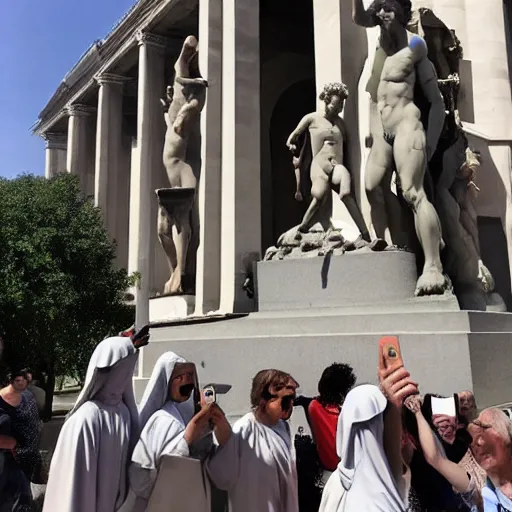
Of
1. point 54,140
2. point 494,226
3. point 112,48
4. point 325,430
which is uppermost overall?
point 112,48

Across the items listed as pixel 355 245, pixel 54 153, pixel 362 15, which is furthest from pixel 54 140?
pixel 355 245

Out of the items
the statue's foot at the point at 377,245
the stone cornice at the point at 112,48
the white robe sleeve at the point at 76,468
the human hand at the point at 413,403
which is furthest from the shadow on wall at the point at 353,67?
the stone cornice at the point at 112,48

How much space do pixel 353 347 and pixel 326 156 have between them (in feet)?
12.0

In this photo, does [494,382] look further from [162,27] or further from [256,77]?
[162,27]

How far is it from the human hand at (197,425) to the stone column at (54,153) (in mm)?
36696

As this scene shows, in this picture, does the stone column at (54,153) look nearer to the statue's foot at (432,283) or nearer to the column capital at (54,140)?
the column capital at (54,140)

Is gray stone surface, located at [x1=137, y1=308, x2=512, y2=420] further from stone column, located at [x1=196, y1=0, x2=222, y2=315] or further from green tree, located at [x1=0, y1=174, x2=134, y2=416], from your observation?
green tree, located at [x1=0, y1=174, x2=134, y2=416]

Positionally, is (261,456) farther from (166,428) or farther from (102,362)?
(102,362)

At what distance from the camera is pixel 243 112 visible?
54.0 ft

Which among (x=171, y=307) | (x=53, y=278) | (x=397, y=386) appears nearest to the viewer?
(x=397, y=386)

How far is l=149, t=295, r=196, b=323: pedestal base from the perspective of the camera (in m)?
16.7

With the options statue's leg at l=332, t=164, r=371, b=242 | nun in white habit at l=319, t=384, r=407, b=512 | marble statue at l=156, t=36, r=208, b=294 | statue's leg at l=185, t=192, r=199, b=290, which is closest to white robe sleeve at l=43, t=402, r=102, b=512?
nun in white habit at l=319, t=384, r=407, b=512

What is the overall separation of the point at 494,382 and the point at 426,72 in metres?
4.41

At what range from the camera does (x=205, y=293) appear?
16344mm
